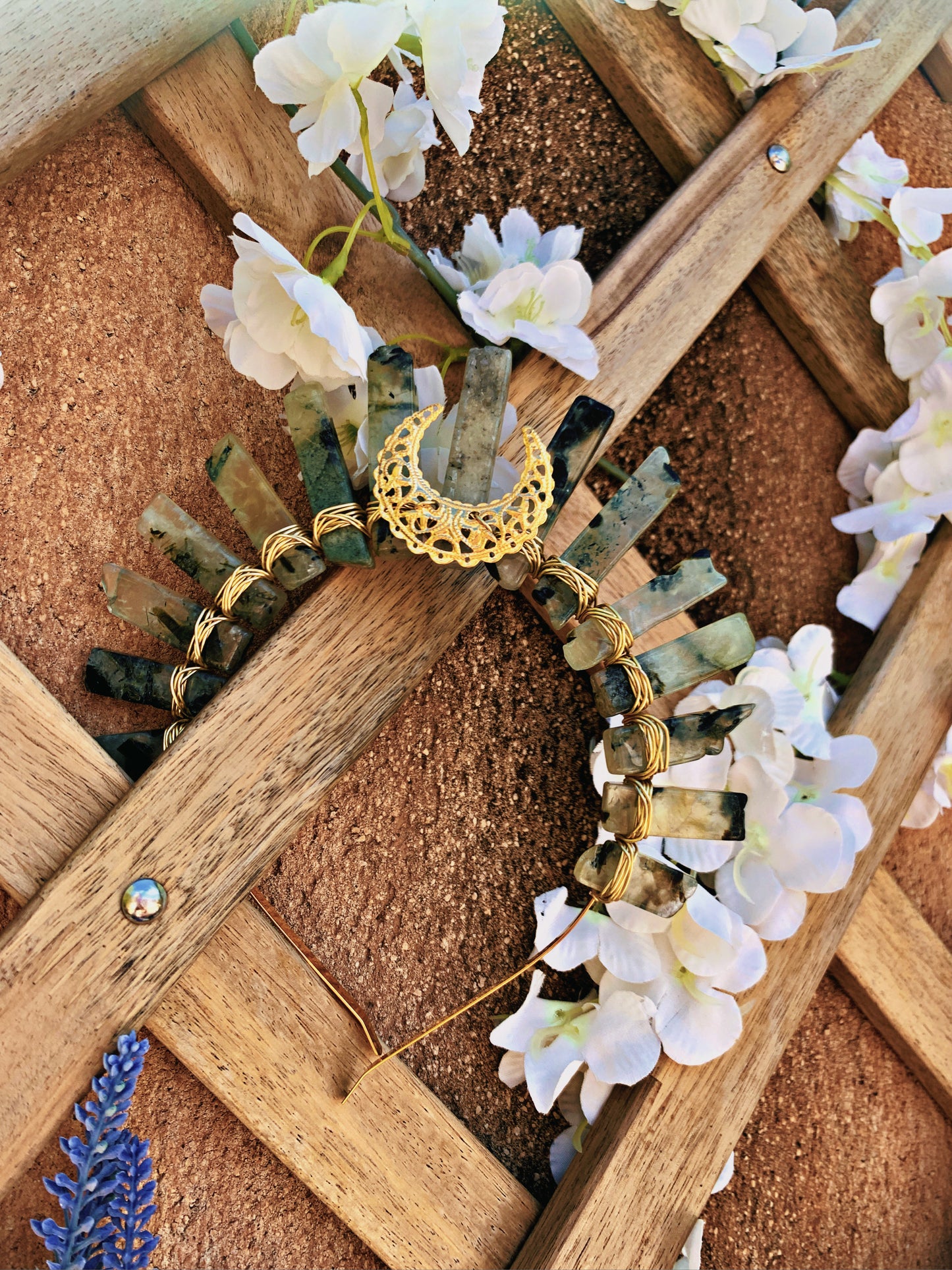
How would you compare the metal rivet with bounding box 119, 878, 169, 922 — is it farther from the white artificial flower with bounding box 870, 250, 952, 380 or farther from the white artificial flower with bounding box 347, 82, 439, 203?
the white artificial flower with bounding box 870, 250, 952, 380

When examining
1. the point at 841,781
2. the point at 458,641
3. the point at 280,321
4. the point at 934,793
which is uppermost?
the point at 280,321

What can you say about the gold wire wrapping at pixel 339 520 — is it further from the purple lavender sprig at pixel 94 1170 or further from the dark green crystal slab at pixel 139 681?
the purple lavender sprig at pixel 94 1170

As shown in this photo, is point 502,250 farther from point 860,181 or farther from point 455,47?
point 860,181

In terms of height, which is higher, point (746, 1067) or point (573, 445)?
point (573, 445)

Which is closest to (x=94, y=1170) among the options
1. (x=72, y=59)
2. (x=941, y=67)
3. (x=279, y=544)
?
(x=279, y=544)

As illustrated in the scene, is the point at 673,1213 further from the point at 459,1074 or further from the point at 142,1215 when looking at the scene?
the point at 142,1215

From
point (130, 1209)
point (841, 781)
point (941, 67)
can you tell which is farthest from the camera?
point (941, 67)

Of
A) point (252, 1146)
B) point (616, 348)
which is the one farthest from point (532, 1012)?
point (616, 348)
